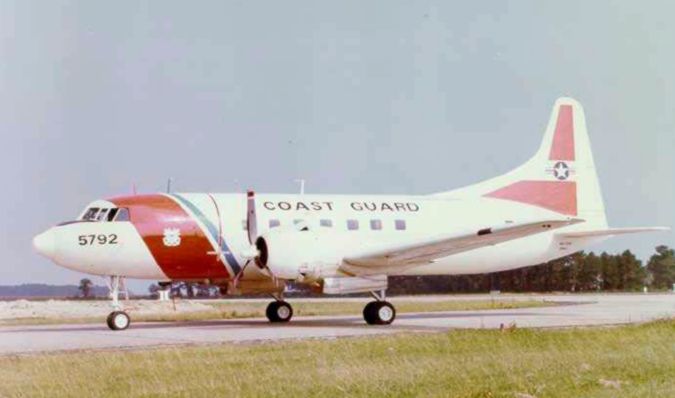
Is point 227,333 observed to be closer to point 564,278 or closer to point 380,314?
point 380,314

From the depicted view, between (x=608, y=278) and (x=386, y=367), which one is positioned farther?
(x=608, y=278)

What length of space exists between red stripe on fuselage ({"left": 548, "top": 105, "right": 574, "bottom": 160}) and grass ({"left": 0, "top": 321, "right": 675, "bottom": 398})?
14175 mm

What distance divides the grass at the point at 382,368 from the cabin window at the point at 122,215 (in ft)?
25.7

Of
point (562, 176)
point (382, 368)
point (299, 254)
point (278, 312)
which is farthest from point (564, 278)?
point (382, 368)

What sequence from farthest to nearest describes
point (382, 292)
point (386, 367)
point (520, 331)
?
point (382, 292), point (520, 331), point (386, 367)

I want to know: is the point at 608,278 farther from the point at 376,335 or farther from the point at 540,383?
the point at 540,383

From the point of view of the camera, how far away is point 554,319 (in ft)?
85.4

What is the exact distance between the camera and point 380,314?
79.7 feet

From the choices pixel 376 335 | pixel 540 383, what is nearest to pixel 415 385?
pixel 540 383

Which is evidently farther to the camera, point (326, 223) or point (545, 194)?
point (545, 194)

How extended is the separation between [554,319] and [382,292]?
529cm

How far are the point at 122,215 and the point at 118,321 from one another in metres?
2.89

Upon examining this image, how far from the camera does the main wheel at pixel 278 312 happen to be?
1057 inches

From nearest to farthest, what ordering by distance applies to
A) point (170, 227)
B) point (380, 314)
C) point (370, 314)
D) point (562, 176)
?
point (170, 227)
point (380, 314)
point (370, 314)
point (562, 176)
